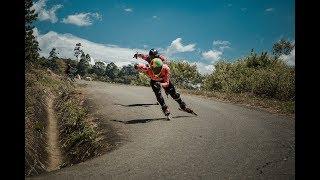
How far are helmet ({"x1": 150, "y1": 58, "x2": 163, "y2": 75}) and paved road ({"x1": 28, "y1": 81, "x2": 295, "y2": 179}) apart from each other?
133cm

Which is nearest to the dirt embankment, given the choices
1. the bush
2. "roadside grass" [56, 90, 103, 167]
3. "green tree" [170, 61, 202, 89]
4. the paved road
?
"roadside grass" [56, 90, 103, 167]

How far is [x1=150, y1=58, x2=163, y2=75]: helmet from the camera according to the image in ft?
33.9

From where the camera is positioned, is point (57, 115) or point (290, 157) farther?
point (57, 115)

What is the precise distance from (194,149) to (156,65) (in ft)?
14.2

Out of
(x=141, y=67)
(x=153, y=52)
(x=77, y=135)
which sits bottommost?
(x=77, y=135)

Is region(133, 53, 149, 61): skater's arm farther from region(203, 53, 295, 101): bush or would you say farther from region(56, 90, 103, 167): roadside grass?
region(203, 53, 295, 101): bush

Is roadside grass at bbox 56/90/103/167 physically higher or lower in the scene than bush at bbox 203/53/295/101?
lower

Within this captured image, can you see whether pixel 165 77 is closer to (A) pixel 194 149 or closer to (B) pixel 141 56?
(B) pixel 141 56

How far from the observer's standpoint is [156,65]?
10398 millimetres

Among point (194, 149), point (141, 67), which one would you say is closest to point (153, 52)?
point (141, 67)
